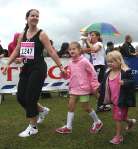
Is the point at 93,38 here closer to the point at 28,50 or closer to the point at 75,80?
the point at 75,80

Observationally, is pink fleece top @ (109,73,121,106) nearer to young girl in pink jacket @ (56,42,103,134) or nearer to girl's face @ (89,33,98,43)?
young girl in pink jacket @ (56,42,103,134)

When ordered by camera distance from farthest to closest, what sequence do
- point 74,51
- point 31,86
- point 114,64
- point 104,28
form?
point 104,28
point 74,51
point 31,86
point 114,64

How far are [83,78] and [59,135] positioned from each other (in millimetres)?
987

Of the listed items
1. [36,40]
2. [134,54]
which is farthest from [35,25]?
[134,54]

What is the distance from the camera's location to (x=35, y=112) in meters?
7.62

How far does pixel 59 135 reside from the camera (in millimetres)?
7652

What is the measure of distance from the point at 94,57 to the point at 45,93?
3.20 meters

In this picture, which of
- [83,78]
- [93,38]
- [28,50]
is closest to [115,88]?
[83,78]

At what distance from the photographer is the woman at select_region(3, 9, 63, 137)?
24.7 feet

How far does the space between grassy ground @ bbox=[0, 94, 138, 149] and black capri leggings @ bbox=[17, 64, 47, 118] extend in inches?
18.6

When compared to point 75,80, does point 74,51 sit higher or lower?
higher

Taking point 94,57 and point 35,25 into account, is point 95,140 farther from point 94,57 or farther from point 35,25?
point 94,57

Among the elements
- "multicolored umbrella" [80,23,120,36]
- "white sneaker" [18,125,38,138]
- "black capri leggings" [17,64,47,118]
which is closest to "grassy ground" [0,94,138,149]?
"white sneaker" [18,125,38,138]

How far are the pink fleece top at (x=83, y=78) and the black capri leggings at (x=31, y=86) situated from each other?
1.90 feet
